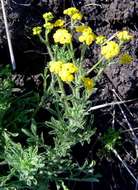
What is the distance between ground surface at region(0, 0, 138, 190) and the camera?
7.30 feet

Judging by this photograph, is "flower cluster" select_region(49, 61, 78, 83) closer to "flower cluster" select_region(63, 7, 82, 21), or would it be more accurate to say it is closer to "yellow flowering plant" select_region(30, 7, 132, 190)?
"yellow flowering plant" select_region(30, 7, 132, 190)

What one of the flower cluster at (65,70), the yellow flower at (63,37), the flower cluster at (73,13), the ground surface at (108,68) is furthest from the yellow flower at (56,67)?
the ground surface at (108,68)

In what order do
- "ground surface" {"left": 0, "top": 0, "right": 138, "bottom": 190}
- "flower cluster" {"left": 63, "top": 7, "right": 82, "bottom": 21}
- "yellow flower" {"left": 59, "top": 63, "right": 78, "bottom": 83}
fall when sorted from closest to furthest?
"yellow flower" {"left": 59, "top": 63, "right": 78, "bottom": 83} → "flower cluster" {"left": 63, "top": 7, "right": 82, "bottom": 21} → "ground surface" {"left": 0, "top": 0, "right": 138, "bottom": 190}

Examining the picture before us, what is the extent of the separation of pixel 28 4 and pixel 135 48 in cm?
59

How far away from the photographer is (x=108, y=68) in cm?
227

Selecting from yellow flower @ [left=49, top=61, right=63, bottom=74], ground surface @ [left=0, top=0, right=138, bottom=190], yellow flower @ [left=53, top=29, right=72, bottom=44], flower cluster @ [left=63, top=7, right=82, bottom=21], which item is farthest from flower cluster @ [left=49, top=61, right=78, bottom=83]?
ground surface @ [left=0, top=0, right=138, bottom=190]

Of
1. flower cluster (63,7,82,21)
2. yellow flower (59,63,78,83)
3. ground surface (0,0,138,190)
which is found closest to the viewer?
yellow flower (59,63,78,83)

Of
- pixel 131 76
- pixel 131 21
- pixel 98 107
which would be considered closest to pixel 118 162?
pixel 98 107

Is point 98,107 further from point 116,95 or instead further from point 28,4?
point 28,4

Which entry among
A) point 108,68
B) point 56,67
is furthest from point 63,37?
point 108,68

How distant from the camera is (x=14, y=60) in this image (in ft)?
7.45

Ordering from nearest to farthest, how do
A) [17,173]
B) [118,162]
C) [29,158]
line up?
[29,158] → [17,173] → [118,162]

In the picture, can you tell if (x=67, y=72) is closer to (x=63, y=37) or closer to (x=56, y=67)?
(x=56, y=67)

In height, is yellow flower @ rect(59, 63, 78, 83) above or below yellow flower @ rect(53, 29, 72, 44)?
below
